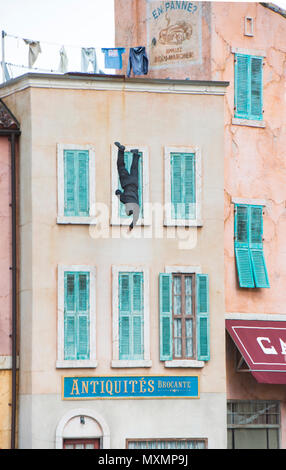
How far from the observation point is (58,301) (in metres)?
32.4

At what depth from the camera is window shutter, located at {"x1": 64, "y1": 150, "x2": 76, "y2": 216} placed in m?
32.8

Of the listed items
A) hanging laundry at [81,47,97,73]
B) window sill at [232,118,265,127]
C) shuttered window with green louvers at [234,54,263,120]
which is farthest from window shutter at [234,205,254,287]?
hanging laundry at [81,47,97,73]

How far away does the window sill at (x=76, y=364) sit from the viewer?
106 ft

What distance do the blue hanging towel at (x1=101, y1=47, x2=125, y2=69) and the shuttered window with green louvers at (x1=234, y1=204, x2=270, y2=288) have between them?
16.8 feet

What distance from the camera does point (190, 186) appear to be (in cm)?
3347

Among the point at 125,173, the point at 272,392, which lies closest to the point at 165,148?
the point at 125,173

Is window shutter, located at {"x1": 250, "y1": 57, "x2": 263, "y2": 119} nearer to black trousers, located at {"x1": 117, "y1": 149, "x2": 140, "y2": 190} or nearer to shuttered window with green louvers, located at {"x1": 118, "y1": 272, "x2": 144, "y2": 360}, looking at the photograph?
black trousers, located at {"x1": 117, "y1": 149, "x2": 140, "y2": 190}

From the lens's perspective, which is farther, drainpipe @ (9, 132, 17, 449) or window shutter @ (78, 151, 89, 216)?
window shutter @ (78, 151, 89, 216)

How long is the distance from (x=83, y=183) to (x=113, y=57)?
5038 millimetres

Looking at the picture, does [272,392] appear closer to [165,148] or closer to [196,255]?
[196,255]

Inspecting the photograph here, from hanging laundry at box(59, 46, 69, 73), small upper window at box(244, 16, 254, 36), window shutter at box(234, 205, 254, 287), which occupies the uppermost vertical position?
small upper window at box(244, 16, 254, 36)

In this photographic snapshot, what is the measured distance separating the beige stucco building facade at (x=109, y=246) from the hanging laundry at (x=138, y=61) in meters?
2.92

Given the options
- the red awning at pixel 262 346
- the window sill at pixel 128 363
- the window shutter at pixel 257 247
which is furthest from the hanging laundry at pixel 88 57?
the window sill at pixel 128 363
